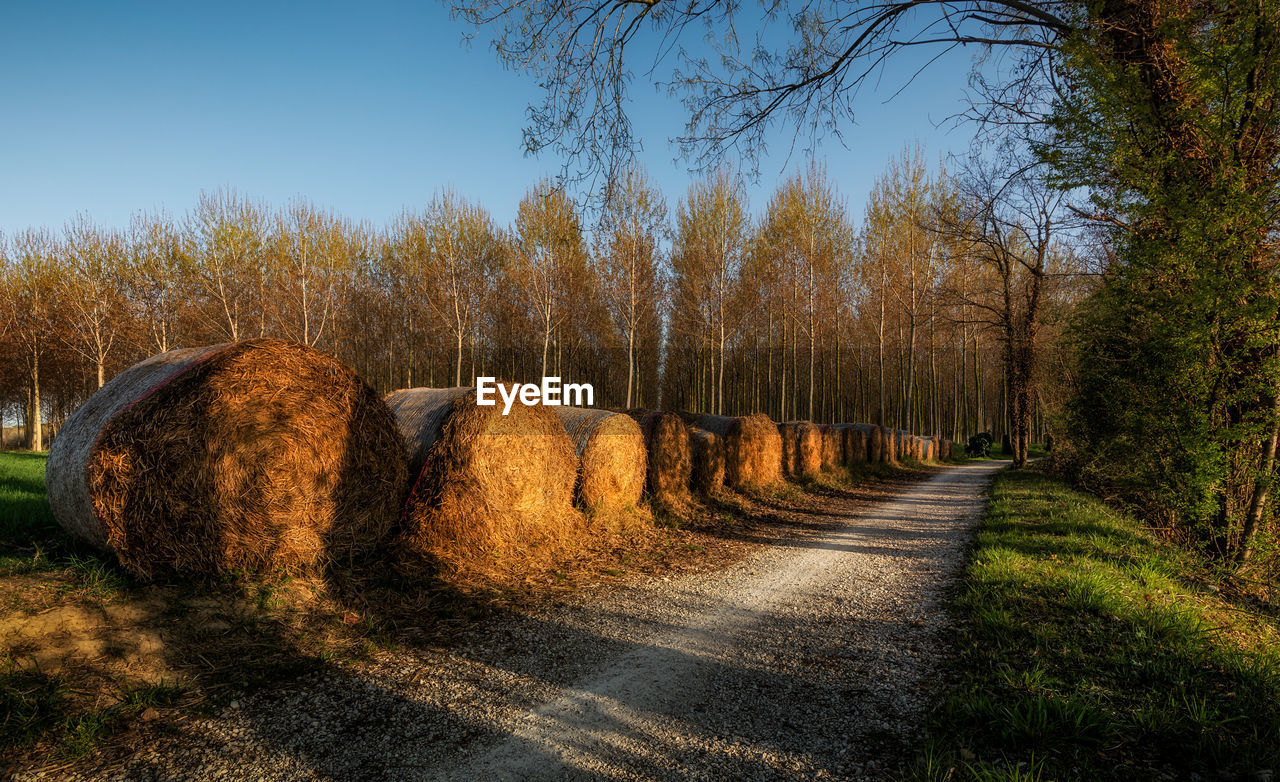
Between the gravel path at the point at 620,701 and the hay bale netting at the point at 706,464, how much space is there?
608 centimetres

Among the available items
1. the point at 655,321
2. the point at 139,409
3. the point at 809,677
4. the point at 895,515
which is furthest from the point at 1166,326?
the point at 655,321

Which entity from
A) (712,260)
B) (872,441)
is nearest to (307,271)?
(712,260)

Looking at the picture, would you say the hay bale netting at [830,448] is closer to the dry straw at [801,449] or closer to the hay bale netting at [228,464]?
the dry straw at [801,449]

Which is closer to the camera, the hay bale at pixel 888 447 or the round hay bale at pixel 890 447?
the hay bale at pixel 888 447

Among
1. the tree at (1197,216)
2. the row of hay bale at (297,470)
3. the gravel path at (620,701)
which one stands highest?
the tree at (1197,216)

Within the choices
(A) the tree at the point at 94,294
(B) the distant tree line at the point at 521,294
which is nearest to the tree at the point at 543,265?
(B) the distant tree line at the point at 521,294

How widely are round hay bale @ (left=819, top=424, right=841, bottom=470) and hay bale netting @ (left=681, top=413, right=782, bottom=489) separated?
12.8 ft

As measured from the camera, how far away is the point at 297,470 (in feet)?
18.2

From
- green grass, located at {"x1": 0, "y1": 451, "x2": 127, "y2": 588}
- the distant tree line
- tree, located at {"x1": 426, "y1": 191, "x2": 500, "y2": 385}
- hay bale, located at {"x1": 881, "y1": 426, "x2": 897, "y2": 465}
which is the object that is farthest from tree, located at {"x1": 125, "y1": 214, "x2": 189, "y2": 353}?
hay bale, located at {"x1": 881, "y1": 426, "x2": 897, "y2": 465}

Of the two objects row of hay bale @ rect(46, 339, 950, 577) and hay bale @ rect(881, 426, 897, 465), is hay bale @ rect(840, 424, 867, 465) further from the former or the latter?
row of hay bale @ rect(46, 339, 950, 577)

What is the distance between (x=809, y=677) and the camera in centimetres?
389

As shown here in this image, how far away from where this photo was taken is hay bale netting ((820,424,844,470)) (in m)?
17.8

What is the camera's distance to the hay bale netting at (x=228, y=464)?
4621 millimetres

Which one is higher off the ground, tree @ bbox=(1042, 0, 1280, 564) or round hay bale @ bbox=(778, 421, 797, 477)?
tree @ bbox=(1042, 0, 1280, 564)
